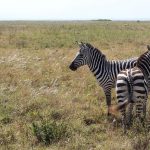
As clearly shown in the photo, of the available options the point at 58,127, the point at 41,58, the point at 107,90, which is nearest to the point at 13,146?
the point at 58,127

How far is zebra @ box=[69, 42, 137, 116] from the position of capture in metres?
9.34

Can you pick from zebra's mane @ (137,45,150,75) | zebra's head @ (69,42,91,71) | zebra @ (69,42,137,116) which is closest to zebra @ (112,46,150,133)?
zebra's mane @ (137,45,150,75)

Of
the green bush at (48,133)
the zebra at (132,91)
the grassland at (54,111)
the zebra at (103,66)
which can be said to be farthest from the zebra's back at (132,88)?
the zebra at (103,66)

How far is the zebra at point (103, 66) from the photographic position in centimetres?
934

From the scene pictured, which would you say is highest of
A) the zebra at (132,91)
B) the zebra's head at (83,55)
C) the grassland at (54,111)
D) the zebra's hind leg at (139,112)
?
the zebra's head at (83,55)

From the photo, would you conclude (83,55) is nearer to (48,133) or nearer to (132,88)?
(132,88)

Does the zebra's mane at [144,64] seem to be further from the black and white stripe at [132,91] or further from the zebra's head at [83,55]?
the zebra's head at [83,55]

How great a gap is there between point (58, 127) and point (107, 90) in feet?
8.19

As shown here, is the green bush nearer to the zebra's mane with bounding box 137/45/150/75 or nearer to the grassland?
the grassland

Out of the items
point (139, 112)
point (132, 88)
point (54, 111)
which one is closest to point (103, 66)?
point (54, 111)

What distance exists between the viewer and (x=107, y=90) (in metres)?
9.30

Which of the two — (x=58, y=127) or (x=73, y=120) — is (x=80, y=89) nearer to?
(x=73, y=120)

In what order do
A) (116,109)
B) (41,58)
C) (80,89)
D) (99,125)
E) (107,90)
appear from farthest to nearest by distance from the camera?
(41,58) → (80,89) → (107,90) → (99,125) → (116,109)

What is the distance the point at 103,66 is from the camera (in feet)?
31.2
